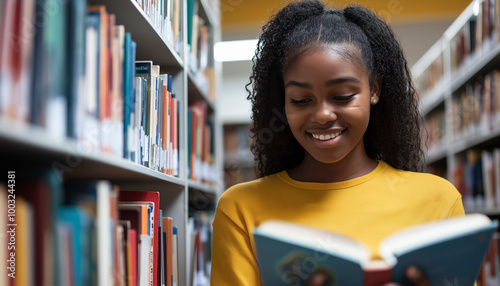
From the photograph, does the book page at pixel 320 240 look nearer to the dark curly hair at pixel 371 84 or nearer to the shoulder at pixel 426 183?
the shoulder at pixel 426 183

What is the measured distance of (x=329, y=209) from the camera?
1.19 meters

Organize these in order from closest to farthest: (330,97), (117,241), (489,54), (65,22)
Result: (65,22), (117,241), (330,97), (489,54)

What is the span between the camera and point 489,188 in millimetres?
2570

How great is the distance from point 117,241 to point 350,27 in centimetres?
83

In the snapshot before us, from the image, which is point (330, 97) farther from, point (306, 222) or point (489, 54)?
point (489, 54)

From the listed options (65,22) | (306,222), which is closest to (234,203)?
(306,222)

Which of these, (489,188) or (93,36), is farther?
(489,188)

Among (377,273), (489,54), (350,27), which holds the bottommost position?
(377,273)

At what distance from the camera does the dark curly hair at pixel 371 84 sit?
4.42ft

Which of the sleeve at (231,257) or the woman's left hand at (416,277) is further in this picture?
the sleeve at (231,257)

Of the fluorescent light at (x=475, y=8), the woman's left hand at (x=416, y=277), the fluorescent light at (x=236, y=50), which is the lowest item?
the woman's left hand at (x=416, y=277)

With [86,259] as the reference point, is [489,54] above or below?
above

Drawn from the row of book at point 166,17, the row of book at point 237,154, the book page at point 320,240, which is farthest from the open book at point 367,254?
the row of book at point 237,154

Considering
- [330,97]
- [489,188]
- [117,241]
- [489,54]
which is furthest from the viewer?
[489,188]
